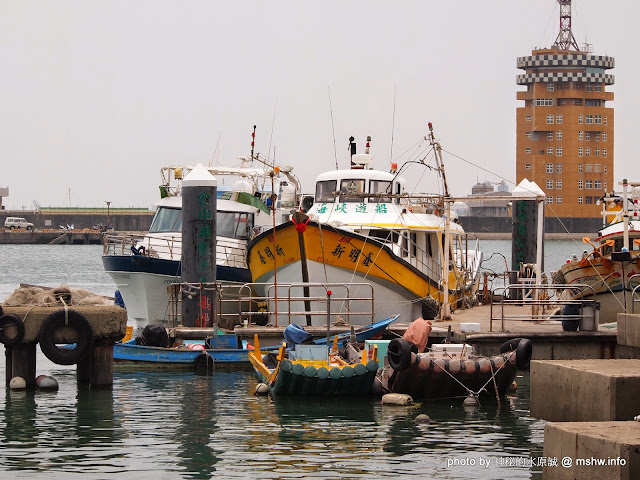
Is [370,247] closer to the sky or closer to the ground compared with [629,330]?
closer to the sky

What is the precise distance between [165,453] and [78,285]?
4563 centimetres

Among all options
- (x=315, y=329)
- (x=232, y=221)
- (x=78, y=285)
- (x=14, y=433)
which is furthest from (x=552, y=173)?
(x=14, y=433)

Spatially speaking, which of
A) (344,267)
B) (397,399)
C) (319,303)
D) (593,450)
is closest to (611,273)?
(344,267)

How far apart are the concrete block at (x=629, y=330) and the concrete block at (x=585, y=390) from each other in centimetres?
168

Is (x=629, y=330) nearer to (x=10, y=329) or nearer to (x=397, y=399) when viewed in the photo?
(x=397, y=399)

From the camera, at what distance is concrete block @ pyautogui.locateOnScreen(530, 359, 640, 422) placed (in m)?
12.9

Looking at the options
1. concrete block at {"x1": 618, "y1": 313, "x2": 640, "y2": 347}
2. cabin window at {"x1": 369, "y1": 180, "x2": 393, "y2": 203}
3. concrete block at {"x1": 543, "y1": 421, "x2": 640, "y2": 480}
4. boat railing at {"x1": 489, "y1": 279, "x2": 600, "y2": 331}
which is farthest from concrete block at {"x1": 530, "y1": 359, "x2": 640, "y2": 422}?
cabin window at {"x1": 369, "y1": 180, "x2": 393, "y2": 203}

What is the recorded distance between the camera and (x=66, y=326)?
20391mm

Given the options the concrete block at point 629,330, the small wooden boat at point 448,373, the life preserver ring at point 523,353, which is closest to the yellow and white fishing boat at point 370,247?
the small wooden boat at point 448,373

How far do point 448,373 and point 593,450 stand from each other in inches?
358

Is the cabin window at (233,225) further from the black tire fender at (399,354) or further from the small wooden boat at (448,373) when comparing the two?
the black tire fender at (399,354)

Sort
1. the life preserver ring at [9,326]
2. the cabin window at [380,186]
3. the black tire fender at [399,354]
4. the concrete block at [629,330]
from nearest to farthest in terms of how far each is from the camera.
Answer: the concrete block at [629,330] → the black tire fender at [399,354] → the life preserver ring at [9,326] → the cabin window at [380,186]

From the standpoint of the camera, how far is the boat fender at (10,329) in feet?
66.1

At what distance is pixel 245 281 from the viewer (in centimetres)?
3161
